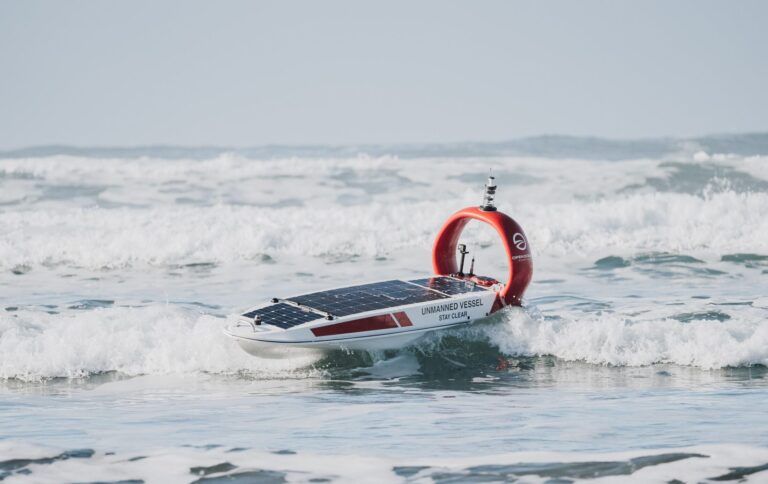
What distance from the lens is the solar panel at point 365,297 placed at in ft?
44.8

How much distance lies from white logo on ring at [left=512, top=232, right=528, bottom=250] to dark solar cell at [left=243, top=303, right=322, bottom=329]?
9.47 ft

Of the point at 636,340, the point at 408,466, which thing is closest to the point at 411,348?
the point at 636,340

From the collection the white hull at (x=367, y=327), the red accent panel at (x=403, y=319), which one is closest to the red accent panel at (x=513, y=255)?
the white hull at (x=367, y=327)

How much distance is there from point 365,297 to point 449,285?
1.39 metres

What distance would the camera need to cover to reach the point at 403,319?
13.7 metres

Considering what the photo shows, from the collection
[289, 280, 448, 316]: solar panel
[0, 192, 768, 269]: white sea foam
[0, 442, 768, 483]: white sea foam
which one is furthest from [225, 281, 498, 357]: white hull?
[0, 192, 768, 269]: white sea foam

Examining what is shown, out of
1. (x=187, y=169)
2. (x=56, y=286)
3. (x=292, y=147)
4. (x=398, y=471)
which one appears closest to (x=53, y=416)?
(x=398, y=471)

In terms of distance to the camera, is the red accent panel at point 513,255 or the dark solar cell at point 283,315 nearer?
the dark solar cell at point 283,315

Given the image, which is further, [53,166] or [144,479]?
[53,166]

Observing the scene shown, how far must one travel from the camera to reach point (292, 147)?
53.0m

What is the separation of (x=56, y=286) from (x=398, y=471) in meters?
12.7

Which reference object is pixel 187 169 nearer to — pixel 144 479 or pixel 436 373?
pixel 436 373

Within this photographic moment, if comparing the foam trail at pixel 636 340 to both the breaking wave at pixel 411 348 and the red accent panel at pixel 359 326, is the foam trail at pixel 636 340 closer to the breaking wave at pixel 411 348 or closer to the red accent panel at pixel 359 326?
the breaking wave at pixel 411 348

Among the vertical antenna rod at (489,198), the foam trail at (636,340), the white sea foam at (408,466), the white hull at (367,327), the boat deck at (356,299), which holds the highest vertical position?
A: the vertical antenna rod at (489,198)
